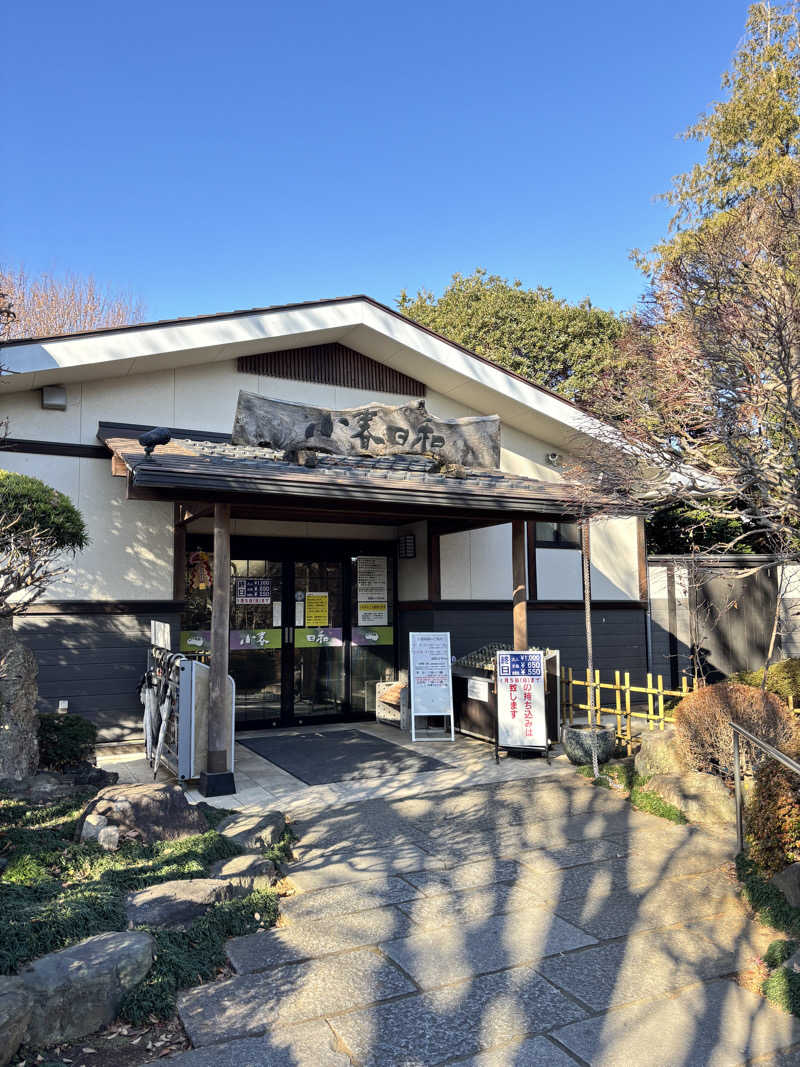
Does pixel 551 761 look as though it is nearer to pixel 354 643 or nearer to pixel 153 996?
pixel 354 643

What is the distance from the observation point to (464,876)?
5.04 meters

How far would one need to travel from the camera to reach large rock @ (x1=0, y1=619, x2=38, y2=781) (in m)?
6.41

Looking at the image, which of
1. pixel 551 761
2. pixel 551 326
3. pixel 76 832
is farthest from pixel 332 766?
pixel 551 326

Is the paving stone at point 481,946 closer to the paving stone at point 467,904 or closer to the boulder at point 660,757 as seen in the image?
the paving stone at point 467,904

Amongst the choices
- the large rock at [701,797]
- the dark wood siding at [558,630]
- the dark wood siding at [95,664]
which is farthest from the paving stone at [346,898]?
the dark wood siding at [558,630]

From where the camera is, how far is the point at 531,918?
4375mm

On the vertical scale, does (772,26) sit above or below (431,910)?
above

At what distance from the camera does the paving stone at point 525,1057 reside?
9.80ft

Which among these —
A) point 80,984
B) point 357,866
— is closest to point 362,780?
point 357,866

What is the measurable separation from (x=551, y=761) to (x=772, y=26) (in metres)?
16.7

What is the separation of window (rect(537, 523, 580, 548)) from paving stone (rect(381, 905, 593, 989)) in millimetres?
7945

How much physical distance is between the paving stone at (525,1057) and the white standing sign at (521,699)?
17.3ft

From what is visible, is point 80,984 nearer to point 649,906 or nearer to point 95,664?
point 649,906

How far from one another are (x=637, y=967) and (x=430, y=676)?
577 cm
